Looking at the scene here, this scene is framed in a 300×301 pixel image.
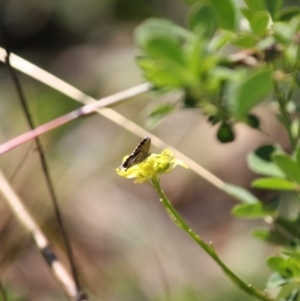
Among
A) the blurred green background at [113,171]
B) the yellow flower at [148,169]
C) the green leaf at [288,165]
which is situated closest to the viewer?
the yellow flower at [148,169]

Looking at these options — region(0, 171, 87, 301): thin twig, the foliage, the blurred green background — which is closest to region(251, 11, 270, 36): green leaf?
the foliage

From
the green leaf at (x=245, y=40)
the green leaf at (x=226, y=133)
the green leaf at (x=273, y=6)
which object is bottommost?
the green leaf at (x=226, y=133)

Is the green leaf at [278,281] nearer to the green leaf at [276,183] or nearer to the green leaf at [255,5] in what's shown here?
the green leaf at [276,183]

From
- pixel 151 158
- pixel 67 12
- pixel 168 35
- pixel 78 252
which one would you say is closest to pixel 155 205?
pixel 78 252

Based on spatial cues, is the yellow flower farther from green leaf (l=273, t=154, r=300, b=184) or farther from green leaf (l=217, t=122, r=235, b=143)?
green leaf (l=217, t=122, r=235, b=143)

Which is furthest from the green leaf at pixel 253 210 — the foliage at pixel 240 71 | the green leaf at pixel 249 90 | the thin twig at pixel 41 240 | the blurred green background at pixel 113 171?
the blurred green background at pixel 113 171

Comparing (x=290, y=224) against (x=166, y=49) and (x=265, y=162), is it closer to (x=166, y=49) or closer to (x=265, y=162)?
(x=265, y=162)
